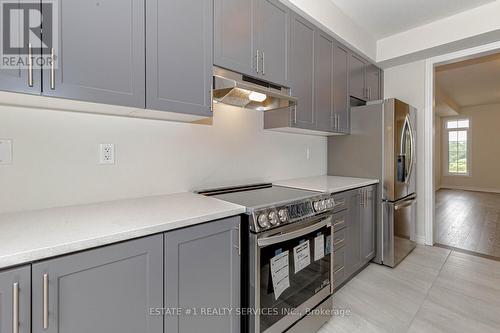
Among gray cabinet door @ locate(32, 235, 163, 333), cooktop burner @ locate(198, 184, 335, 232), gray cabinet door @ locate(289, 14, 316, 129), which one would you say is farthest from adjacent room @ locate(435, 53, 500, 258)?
gray cabinet door @ locate(32, 235, 163, 333)

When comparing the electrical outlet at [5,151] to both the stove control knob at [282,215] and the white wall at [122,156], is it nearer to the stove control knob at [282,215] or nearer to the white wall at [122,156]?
the white wall at [122,156]

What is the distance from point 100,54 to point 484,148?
1020 cm

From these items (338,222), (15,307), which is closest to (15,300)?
(15,307)

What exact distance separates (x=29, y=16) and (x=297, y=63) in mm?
1793

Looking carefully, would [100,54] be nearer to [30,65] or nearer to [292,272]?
[30,65]

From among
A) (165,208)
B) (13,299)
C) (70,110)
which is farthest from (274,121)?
(13,299)

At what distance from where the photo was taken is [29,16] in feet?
3.27

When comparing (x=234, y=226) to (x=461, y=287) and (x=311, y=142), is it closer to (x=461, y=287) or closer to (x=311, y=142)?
(x=311, y=142)

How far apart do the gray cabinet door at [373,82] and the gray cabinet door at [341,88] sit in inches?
24.1

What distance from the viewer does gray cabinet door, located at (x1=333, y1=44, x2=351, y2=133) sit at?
104 inches

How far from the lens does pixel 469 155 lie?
7863mm

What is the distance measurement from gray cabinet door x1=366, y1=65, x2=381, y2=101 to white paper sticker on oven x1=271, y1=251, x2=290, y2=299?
8.81 feet

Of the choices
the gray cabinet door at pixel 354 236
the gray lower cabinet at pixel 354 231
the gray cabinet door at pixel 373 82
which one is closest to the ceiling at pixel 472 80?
the gray cabinet door at pixel 373 82

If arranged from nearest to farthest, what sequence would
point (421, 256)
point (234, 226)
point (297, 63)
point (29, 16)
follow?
1. point (29, 16)
2. point (234, 226)
3. point (297, 63)
4. point (421, 256)
